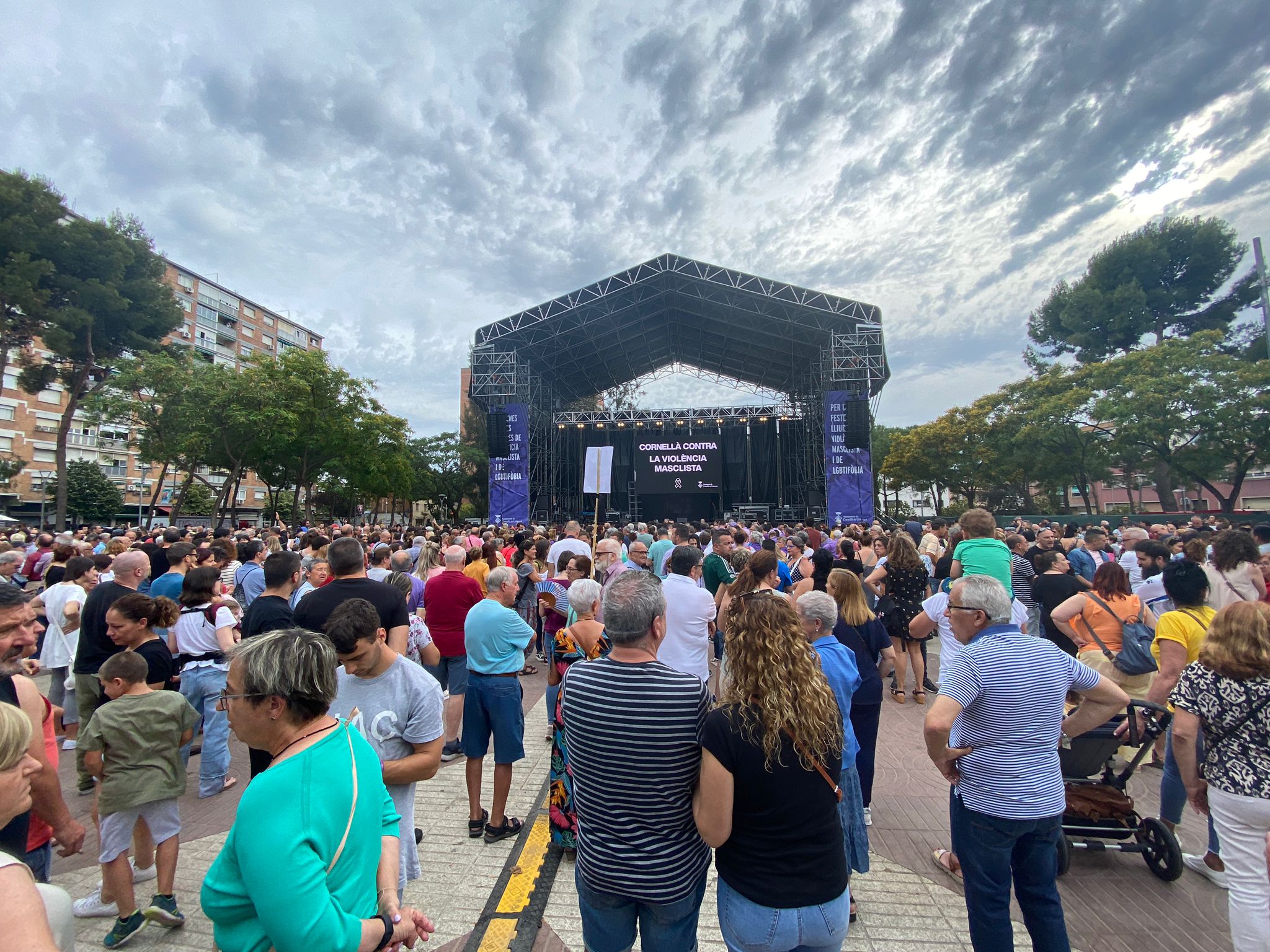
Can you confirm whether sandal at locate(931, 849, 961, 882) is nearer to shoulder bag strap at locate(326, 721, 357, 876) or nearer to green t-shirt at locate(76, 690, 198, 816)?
shoulder bag strap at locate(326, 721, 357, 876)

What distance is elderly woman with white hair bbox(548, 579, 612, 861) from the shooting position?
309 cm

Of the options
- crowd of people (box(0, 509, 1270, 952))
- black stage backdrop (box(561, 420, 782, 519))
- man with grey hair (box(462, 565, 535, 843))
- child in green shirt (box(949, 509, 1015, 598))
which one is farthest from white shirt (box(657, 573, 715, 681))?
black stage backdrop (box(561, 420, 782, 519))

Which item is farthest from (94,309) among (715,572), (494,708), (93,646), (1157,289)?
(1157,289)

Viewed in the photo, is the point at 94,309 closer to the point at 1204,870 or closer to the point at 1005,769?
the point at 1005,769

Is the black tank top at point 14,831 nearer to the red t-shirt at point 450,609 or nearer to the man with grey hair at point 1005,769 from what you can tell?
the red t-shirt at point 450,609

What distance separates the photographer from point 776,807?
64.7 inches

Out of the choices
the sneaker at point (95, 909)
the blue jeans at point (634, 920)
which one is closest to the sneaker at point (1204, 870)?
the blue jeans at point (634, 920)

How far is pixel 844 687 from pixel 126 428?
160 ft

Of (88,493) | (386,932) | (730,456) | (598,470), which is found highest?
(730,456)

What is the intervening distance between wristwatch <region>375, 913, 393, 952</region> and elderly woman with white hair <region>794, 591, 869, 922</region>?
169cm

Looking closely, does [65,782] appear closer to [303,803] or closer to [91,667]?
[91,667]

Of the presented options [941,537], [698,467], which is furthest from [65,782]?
[698,467]

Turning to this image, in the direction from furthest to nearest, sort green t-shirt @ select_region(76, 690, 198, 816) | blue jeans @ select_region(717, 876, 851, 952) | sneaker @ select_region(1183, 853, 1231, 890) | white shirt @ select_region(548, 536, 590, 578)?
white shirt @ select_region(548, 536, 590, 578) → sneaker @ select_region(1183, 853, 1231, 890) → green t-shirt @ select_region(76, 690, 198, 816) → blue jeans @ select_region(717, 876, 851, 952)

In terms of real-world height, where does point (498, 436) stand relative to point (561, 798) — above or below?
above
